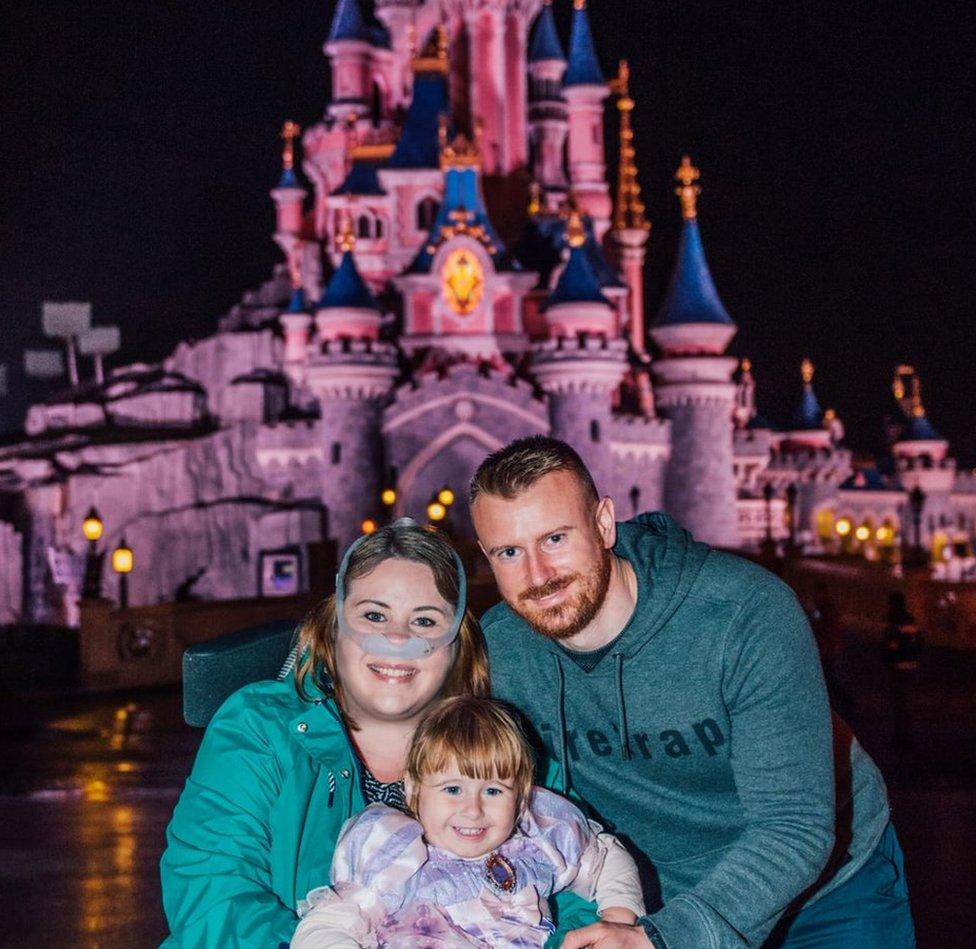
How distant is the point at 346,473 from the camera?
34.4 metres

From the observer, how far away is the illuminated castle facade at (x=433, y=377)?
1361 inches

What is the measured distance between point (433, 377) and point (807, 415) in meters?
18.5

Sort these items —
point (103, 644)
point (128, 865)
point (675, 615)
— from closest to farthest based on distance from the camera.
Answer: point (675, 615), point (128, 865), point (103, 644)

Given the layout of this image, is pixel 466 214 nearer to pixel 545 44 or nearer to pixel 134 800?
pixel 545 44

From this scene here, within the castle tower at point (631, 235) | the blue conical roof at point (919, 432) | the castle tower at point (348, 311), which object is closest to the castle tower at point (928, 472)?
the blue conical roof at point (919, 432)

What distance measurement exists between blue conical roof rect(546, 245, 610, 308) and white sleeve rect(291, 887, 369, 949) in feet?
107

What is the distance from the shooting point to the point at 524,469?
301 cm

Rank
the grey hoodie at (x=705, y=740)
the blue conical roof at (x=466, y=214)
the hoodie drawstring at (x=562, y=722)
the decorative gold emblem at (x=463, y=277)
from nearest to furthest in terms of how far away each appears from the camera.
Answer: the grey hoodie at (x=705, y=740) → the hoodie drawstring at (x=562, y=722) → the decorative gold emblem at (x=463, y=277) → the blue conical roof at (x=466, y=214)

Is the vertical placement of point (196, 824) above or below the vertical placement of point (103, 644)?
above

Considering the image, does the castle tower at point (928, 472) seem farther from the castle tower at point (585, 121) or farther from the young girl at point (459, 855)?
the young girl at point (459, 855)

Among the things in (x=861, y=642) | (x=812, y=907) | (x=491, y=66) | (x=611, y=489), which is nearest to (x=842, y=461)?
(x=611, y=489)

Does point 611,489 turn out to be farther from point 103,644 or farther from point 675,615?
point 675,615

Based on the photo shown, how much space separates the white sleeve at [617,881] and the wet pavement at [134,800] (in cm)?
312

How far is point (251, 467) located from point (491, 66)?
522 inches
